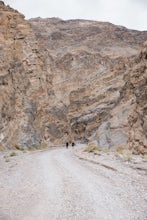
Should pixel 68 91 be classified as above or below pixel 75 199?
above

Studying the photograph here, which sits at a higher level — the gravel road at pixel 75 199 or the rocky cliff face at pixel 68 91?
the rocky cliff face at pixel 68 91

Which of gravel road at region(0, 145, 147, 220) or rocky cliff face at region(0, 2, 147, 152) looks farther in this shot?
rocky cliff face at region(0, 2, 147, 152)

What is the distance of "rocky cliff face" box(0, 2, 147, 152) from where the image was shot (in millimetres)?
51344

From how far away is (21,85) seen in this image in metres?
68.9

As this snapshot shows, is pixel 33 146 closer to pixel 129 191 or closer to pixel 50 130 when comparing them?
pixel 50 130

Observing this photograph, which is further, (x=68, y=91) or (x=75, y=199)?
(x=68, y=91)

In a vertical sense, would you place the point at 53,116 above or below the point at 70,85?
below

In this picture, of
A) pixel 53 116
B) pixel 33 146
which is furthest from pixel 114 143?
pixel 53 116

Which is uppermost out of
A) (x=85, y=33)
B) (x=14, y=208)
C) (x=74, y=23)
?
(x=74, y=23)

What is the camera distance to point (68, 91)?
9712 cm

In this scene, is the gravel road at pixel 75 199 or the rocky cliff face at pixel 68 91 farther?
the rocky cliff face at pixel 68 91

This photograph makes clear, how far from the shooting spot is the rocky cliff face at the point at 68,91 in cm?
5134

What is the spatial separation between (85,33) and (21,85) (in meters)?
81.4

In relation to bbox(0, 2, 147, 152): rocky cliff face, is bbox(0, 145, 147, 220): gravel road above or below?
below
